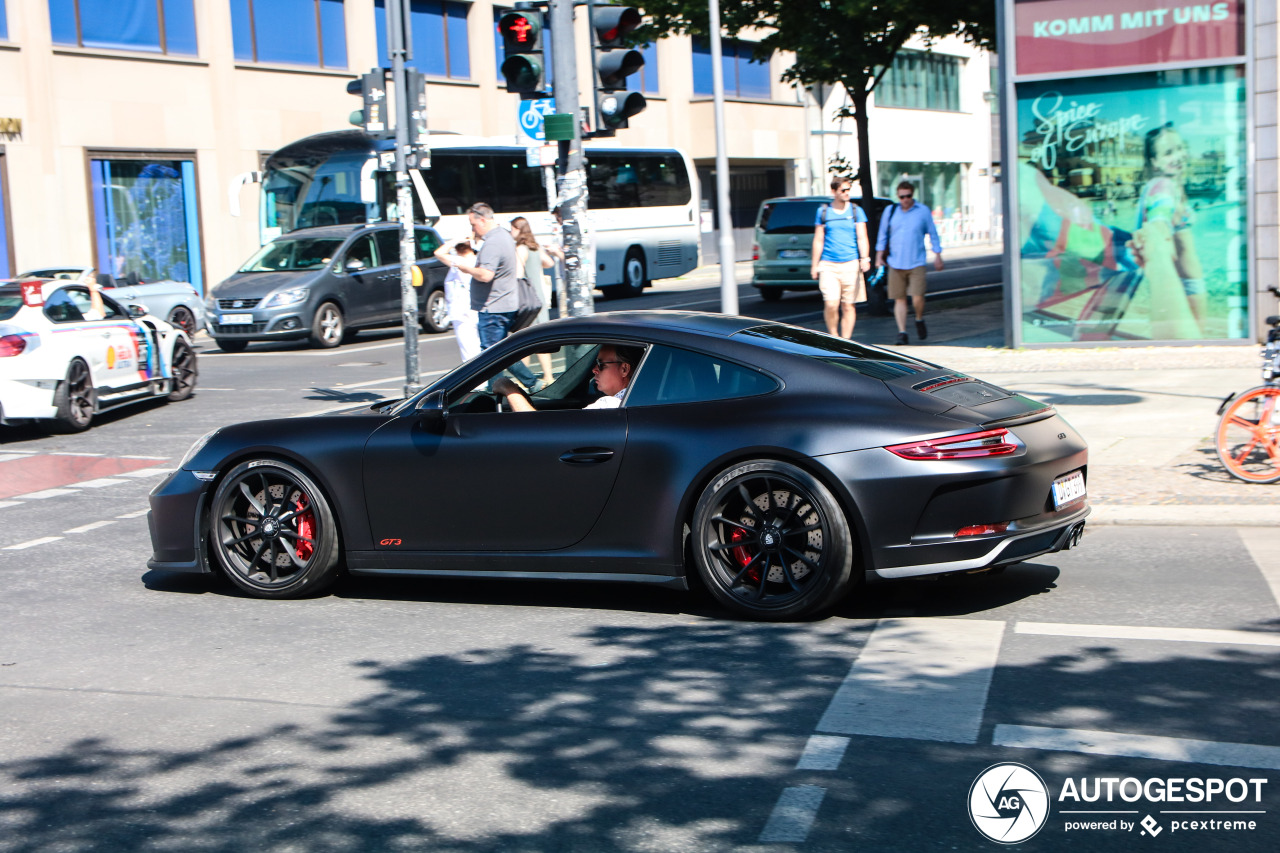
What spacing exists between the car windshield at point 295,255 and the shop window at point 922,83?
41175mm

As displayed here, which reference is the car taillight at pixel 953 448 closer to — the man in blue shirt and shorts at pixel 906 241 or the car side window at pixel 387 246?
the man in blue shirt and shorts at pixel 906 241

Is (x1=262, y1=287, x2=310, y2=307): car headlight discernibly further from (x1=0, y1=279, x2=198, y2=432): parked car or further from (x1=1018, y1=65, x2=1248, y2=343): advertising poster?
(x1=1018, y1=65, x2=1248, y2=343): advertising poster

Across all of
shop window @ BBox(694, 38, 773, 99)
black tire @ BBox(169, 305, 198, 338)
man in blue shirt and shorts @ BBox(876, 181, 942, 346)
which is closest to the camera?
man in blue shirt and shorts @ BBox(876, 181, 942, 346)

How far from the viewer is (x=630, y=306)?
98.2 feet

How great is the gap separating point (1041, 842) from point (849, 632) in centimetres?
216

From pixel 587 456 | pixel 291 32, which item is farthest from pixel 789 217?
pixel 587 456

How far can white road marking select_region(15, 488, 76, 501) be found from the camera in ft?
34.2

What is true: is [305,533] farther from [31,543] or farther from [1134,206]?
[1134,206]

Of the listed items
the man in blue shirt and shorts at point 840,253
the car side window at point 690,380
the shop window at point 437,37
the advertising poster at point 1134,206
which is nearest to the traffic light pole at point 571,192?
the man in blue shirt and shorts at point 840,253

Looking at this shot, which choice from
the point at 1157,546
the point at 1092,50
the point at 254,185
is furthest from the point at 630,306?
the point at 1157,546

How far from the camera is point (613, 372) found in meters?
6.50

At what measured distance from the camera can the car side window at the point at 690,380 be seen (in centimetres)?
616

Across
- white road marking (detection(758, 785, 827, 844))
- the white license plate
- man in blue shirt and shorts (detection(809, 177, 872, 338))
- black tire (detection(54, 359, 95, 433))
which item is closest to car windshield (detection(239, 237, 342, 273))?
black tire (detection(54, 359, 95, 433))
